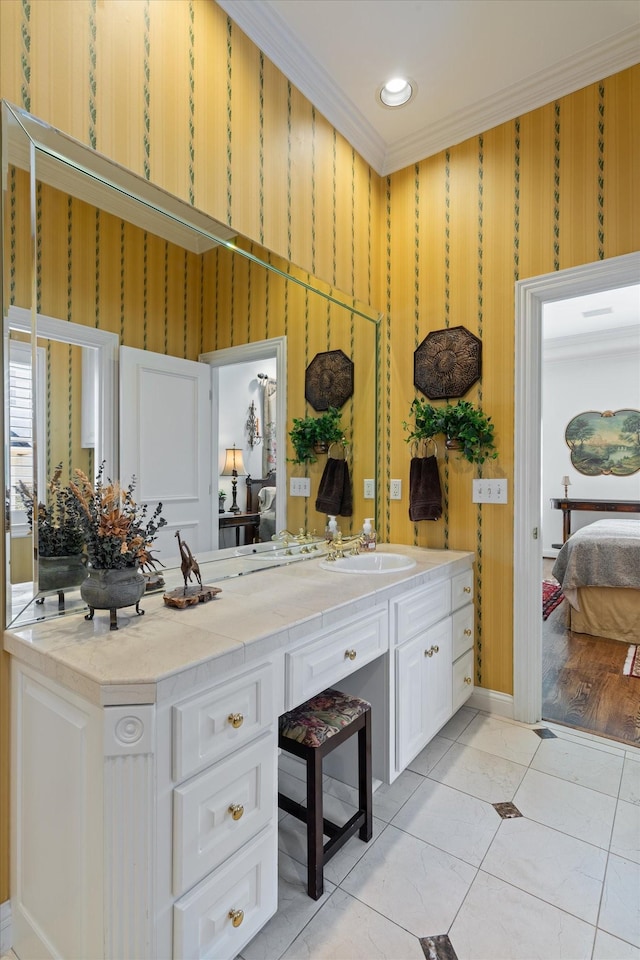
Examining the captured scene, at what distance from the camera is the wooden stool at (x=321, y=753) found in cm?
143

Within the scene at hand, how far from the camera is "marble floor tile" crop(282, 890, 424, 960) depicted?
49.8 inches

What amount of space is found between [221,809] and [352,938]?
0.59 metres

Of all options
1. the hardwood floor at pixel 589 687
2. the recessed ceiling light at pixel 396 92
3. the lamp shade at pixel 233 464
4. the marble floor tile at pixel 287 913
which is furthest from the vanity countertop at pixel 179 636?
the recessed ceiling light at pixel 396 92

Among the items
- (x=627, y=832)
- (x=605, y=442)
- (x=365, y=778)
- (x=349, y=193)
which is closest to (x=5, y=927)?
(x=365, y=778)

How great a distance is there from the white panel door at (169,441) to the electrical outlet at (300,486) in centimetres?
55

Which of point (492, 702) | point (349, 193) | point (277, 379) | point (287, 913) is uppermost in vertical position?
point (349, 193)

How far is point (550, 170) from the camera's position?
2.31 metres

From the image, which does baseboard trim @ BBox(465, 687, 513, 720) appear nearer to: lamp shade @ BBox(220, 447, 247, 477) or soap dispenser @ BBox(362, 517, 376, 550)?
soap dispenser @ BBox(362, 517, 376, 550)

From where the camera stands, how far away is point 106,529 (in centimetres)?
127

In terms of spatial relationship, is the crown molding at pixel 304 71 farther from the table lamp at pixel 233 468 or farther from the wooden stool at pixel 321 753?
the wooden stool at pixel 321 753

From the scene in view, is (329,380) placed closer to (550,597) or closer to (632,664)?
(632,664)

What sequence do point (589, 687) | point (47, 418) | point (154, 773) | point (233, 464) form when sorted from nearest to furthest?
point (154, 773)
point (47, 418)
point (233, 464)
point (589, 687)

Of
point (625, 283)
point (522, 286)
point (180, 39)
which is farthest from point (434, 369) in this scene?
point (180, 39)

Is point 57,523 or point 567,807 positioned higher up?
point 57,523
